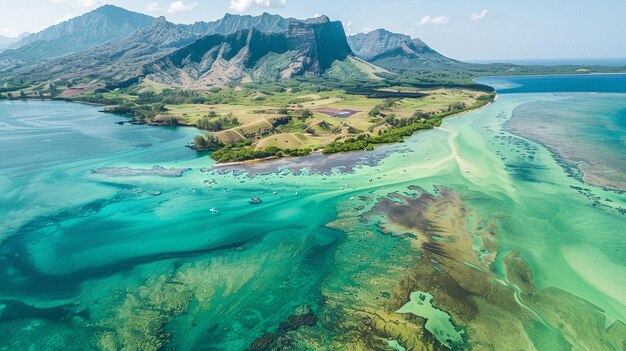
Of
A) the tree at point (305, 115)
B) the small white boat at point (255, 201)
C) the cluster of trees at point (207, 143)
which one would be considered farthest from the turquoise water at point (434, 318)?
the tree at point (305, 115)

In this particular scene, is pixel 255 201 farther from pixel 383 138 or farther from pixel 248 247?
pixel 383 138

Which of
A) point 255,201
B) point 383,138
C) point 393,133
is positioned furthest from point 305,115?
point 255,201

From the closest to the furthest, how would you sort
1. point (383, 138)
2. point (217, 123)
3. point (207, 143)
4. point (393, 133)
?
point (207, 143), point (383, 138), point (393, 133), point (217, 123)

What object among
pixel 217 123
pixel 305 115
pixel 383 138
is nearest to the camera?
pixel 383 138

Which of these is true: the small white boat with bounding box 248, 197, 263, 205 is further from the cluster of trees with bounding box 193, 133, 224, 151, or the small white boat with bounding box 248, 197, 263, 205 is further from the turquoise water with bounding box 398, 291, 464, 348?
the cluster of trees with bounding box 193, 133, 224, 151

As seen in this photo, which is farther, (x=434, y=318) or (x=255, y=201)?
(x=255, y=201)

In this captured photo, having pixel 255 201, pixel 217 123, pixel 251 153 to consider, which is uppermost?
pixel 217 123

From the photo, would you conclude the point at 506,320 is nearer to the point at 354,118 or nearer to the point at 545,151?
the point at 545,151

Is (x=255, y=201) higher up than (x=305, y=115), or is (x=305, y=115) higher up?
(x=305, y=115)

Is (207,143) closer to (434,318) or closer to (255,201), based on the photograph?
(255,201)

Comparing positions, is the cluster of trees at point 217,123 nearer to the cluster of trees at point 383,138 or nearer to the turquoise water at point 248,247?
the turquoise water at point 248,247
